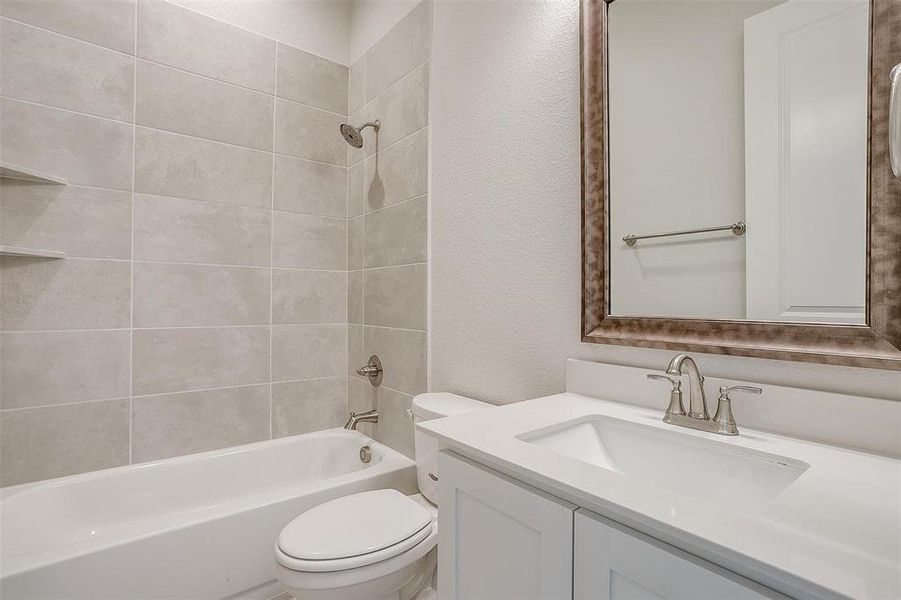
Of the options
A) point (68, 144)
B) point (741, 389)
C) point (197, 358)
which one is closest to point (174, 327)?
point (197, 358)

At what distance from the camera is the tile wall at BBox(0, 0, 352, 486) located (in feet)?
5.12

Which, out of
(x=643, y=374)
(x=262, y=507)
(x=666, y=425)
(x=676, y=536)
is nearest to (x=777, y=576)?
(x=676, y=536)

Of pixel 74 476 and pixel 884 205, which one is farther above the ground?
pixel 884 205

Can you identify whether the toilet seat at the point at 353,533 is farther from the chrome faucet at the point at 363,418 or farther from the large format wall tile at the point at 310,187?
the large format wall tile at the point at 310,187

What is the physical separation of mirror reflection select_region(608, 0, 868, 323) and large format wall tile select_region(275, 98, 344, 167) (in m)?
1.48

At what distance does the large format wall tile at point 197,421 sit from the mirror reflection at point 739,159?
1673 mm

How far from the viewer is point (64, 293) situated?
5.26 ft

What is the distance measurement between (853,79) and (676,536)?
845 mm

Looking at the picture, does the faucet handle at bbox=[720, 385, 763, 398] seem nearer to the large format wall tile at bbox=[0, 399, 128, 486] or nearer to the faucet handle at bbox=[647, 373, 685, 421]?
the faucet handle at bbox=[647, 373, 685, 421]

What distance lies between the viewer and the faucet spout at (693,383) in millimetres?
873

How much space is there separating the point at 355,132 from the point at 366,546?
67.7 inches

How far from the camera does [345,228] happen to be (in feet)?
7.63

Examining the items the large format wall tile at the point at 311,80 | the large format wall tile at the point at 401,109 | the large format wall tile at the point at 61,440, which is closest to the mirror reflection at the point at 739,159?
the large format wall tile at the point at 401,109

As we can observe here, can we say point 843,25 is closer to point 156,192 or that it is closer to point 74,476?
point 156,192
